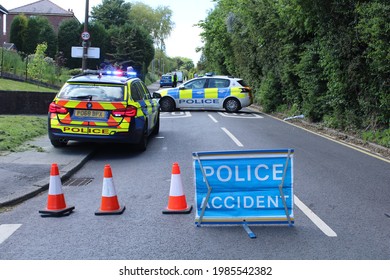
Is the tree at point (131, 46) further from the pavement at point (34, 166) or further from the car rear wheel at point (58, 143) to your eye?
the pavement at point (34, 166)

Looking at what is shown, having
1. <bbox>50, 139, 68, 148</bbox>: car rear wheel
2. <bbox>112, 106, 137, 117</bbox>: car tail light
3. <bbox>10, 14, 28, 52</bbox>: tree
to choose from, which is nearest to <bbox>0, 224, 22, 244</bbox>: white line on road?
<bbox>112, 106, 137, 117</bbox>: car tail light

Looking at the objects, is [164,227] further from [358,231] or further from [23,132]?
[23,132]

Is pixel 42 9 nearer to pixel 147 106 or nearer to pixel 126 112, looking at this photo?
pixel 147 106

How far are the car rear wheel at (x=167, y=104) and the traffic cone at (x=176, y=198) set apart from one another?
16324mm

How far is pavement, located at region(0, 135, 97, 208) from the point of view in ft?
22.5

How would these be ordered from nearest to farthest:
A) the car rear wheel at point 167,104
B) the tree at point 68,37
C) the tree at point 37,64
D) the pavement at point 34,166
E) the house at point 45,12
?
the pavement at point 34,166, the car rear wheel at point 167,104, the tree at point 37,64, the tree at point 68,37, the house at point 45,12

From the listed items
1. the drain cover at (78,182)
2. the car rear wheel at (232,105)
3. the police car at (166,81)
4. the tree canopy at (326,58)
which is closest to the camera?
the drain cover at (78,182)

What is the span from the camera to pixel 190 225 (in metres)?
5.49

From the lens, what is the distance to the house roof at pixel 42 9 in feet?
240

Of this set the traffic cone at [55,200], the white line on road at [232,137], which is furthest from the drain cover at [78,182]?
the white line on road at [232,137]

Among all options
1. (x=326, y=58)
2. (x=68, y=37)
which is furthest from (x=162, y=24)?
(x=326, y=58)

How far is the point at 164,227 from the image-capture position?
542 centimetres

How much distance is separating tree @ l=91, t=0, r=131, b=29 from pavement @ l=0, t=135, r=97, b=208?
62907 mm

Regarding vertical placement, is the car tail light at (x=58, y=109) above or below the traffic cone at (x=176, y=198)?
above
